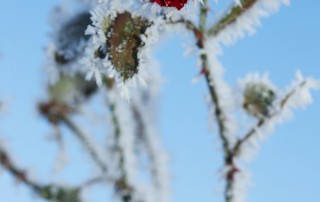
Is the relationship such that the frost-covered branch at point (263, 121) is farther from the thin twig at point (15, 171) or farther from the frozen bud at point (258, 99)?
the thin twig at point (15, 171)

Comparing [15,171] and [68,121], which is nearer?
[15,171]

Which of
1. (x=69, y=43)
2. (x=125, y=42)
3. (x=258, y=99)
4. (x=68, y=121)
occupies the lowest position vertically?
(x=125, y=42)

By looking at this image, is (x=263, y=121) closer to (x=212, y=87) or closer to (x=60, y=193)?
(x=212, y=87)

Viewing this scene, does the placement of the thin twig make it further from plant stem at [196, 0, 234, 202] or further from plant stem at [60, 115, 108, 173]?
plant stem at [196, 0, 234, 202]

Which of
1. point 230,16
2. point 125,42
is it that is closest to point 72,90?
point 230,16

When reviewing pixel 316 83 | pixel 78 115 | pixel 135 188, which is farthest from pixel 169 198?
pixel 316 83

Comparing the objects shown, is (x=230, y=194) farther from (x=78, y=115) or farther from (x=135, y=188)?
(x=78, y=115)

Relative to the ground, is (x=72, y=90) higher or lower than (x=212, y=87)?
higher
